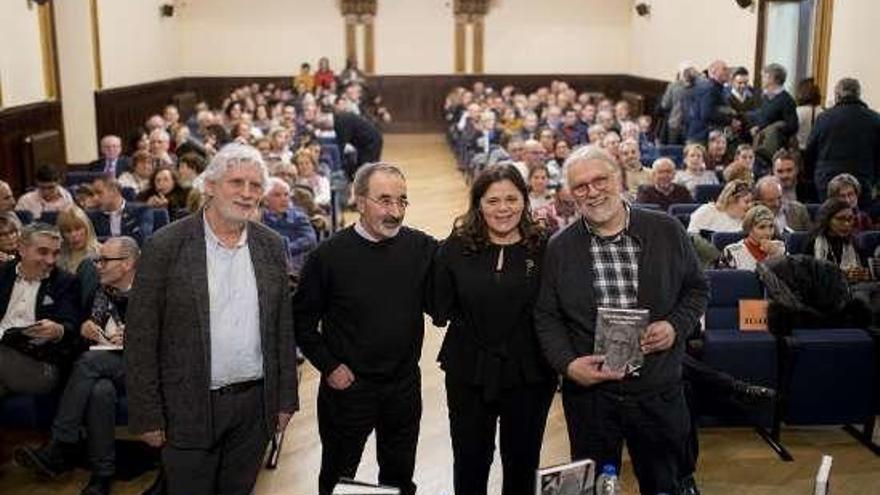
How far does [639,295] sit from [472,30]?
18.7m

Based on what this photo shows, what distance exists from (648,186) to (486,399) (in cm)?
468

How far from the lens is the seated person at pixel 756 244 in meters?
5.29

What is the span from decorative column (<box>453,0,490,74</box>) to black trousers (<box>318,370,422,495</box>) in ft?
60.1

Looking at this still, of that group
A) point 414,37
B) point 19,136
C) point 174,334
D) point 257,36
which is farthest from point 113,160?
point 414,37

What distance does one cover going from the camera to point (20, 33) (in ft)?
35.9

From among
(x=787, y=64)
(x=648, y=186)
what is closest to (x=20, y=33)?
(x=648, y=186)

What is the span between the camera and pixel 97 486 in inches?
162

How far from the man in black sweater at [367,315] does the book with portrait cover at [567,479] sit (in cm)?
88

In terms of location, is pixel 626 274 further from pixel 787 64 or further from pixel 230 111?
pixel 230 111

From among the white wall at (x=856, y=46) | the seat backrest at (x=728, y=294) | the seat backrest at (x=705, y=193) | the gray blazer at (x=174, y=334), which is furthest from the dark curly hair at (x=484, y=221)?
the white wall at (x=856, y=46)

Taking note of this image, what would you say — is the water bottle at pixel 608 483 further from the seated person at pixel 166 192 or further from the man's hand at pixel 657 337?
the seated person at pixel 166 192

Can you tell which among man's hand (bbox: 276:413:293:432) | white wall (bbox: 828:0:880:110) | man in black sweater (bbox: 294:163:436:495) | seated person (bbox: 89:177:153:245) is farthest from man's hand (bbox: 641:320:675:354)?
white wall (bbox: 828:0:880:110)

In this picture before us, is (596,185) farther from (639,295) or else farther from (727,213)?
(727,213)

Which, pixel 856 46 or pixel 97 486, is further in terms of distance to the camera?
pixel 856 46
